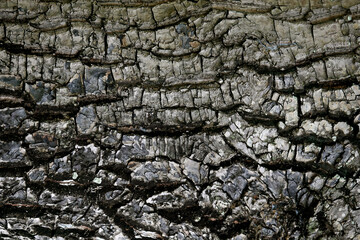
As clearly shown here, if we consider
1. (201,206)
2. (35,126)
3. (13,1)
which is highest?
(13,1)

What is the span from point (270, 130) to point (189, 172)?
0.37m

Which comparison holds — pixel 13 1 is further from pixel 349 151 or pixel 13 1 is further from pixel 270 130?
pixel 349 151

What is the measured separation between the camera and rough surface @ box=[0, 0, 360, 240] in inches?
57.3

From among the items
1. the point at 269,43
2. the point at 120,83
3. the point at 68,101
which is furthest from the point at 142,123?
the point at 269,43

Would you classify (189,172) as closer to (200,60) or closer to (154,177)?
(154,177)

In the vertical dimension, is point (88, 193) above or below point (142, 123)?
below

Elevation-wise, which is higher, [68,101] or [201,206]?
[68,101]

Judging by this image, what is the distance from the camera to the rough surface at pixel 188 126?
1455 mm

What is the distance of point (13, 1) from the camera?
1.55 metres

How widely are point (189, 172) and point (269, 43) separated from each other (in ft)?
2.04

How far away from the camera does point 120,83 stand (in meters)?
1.52

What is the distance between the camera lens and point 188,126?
1.49 metres

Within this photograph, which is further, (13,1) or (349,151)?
(13,1)

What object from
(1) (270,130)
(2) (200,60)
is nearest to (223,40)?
(2) (200,60)
